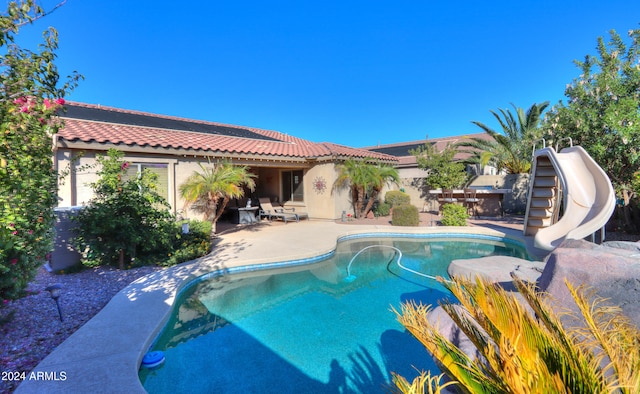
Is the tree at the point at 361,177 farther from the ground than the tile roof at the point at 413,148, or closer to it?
closer to it

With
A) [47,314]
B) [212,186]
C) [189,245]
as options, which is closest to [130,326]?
[47,314]

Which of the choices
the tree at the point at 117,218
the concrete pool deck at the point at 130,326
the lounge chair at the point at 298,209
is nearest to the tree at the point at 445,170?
the concrete pool deck at the point at 130,326

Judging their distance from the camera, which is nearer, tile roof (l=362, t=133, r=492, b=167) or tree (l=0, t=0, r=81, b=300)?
tree (l=0, t=0, r=81, b=300)

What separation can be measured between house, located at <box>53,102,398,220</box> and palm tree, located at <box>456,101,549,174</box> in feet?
23.2

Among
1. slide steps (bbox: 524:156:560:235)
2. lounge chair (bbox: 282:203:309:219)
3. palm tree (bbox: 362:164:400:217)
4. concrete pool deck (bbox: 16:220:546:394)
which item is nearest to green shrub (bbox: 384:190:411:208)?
Answer: palm tree (bbox: 362:164:400:217)

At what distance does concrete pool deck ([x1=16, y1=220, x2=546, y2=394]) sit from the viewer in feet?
10.1

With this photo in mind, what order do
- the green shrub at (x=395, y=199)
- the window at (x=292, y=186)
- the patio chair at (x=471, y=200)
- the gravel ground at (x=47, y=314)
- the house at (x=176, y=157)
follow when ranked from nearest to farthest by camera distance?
the gravel ground at (x=47, y=314) → the house at (x=176, y=157) → the patio chair at (x=471, y=200) → the window at (x=292, y=186) → the green shrub at (x=395, y=199)

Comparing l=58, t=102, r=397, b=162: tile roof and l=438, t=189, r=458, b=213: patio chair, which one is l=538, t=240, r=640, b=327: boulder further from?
l=438, t=189, r=458, b=213: patio chair

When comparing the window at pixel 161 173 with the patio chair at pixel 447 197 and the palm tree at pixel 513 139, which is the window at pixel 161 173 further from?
the palm tree at pixel 513 139

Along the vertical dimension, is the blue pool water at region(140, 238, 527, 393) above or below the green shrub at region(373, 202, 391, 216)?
below

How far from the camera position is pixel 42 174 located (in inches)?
156

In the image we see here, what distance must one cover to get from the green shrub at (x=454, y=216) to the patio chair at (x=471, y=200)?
2870 millimetres

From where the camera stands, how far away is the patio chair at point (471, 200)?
1594 centimetres

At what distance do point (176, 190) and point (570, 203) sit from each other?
43.5 feet
